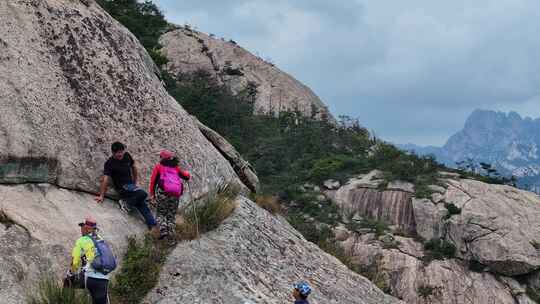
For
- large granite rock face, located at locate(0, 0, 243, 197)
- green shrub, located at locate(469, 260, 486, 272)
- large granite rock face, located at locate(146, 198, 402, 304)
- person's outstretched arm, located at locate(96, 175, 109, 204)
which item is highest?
large granite rock face, located at locate(0, 0, 243, 197)

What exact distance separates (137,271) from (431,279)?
20.2m

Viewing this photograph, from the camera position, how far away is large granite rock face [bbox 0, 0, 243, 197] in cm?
991

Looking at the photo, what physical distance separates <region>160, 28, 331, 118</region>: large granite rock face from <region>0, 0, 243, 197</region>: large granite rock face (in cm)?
3664

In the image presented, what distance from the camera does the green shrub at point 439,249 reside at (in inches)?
1098

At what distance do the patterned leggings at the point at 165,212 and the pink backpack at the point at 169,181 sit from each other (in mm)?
112

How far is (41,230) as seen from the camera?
29.2ft

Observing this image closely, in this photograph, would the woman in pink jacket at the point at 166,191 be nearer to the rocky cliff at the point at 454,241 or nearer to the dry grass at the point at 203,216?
the dry grass at the point at 203,216

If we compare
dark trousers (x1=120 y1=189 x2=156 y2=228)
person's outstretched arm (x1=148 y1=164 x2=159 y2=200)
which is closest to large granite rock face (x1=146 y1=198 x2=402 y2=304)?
dark trousers (x1=120 y1=189 x2=156 y2=228)

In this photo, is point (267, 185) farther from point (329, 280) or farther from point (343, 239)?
point (329, 280)

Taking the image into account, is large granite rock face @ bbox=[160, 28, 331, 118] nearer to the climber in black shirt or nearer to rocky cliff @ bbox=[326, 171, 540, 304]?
rocky cliff @ bbox=[326, 171, 540, 304]

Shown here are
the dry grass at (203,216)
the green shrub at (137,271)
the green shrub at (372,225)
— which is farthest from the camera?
the green shrub at (372,225)

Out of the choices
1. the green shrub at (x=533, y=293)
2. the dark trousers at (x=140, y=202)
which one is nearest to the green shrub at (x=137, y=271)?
the dark trousers at (x=140, y=202)

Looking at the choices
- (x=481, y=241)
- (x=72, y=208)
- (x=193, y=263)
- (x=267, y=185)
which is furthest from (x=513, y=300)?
(x=72, y=208)

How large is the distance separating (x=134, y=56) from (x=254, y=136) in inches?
1140
